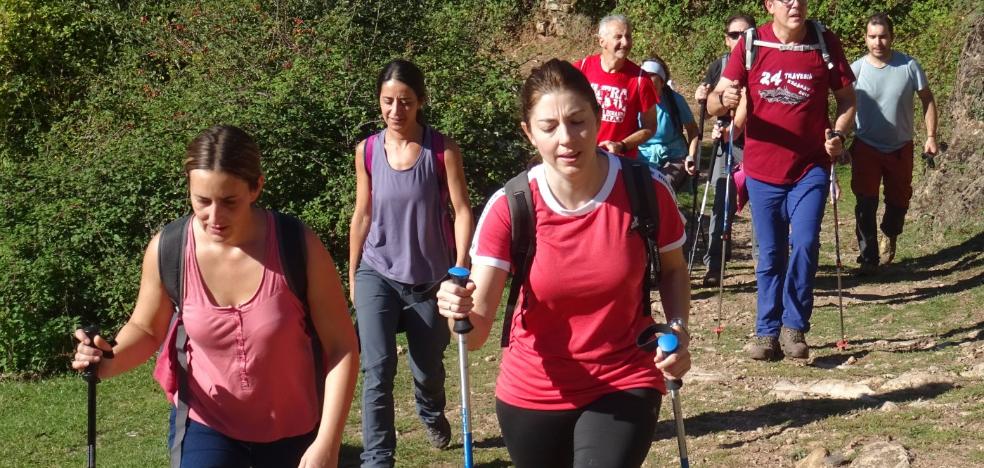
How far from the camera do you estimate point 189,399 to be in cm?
391

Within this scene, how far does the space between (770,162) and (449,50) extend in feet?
22.9

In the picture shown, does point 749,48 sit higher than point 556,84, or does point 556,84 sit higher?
point 749,48

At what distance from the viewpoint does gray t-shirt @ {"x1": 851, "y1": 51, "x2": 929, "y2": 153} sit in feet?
35.2

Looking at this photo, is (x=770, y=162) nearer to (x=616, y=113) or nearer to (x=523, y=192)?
(x=616, y=113)

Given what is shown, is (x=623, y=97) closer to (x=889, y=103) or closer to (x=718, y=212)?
(x=718, y=212)

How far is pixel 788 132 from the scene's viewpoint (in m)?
7.45

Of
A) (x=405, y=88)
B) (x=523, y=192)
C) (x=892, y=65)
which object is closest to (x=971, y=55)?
(x=892, y=65)

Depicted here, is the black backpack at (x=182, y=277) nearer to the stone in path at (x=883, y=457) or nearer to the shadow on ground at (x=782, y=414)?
the stone in path at (x=883, y=457)

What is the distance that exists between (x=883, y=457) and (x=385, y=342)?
2.37m

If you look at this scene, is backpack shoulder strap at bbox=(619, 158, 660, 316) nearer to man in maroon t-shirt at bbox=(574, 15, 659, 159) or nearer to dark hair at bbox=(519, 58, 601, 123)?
dark hair at bbox=(519, 58, 601, 123)

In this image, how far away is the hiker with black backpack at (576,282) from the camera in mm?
3723

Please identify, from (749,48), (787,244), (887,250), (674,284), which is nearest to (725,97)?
(749,48)

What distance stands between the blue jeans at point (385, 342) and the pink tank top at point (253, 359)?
6.52 ft

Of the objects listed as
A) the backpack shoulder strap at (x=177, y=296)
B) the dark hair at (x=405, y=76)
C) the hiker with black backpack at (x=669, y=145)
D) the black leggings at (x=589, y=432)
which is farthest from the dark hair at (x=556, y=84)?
the hiker with black backpack at (x=669, y=145)
